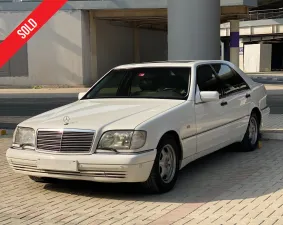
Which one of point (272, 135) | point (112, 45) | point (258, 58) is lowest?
point (272, 135)

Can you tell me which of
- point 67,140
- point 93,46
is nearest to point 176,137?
point 67,140

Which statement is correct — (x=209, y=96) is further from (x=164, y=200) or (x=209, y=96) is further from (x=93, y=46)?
(x=93, y=46)

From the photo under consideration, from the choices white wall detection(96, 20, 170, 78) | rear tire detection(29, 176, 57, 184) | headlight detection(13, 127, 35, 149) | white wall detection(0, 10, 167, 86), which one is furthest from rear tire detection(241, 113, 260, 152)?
white wall detection(96, 20, 170, 78)

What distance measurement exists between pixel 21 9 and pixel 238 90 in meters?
22.7

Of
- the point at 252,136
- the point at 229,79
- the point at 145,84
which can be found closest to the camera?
the point at 145,84

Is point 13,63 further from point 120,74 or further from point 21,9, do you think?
point 120,74

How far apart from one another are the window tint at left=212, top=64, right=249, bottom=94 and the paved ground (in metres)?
1.26

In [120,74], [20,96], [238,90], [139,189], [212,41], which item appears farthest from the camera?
[20,96]

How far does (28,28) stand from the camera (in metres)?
28.1

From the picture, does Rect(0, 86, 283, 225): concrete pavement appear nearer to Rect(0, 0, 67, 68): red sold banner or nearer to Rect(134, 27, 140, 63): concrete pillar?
Rect(0, 0, 67, 68): red sold banner

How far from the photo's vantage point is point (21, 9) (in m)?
27.7

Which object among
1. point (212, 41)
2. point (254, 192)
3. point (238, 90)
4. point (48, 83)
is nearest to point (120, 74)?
point (238, 90)

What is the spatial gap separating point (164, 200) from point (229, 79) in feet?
9.53

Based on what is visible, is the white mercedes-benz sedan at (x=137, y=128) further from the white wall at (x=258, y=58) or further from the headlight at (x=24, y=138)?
the white wall at (x=258, y=58)
